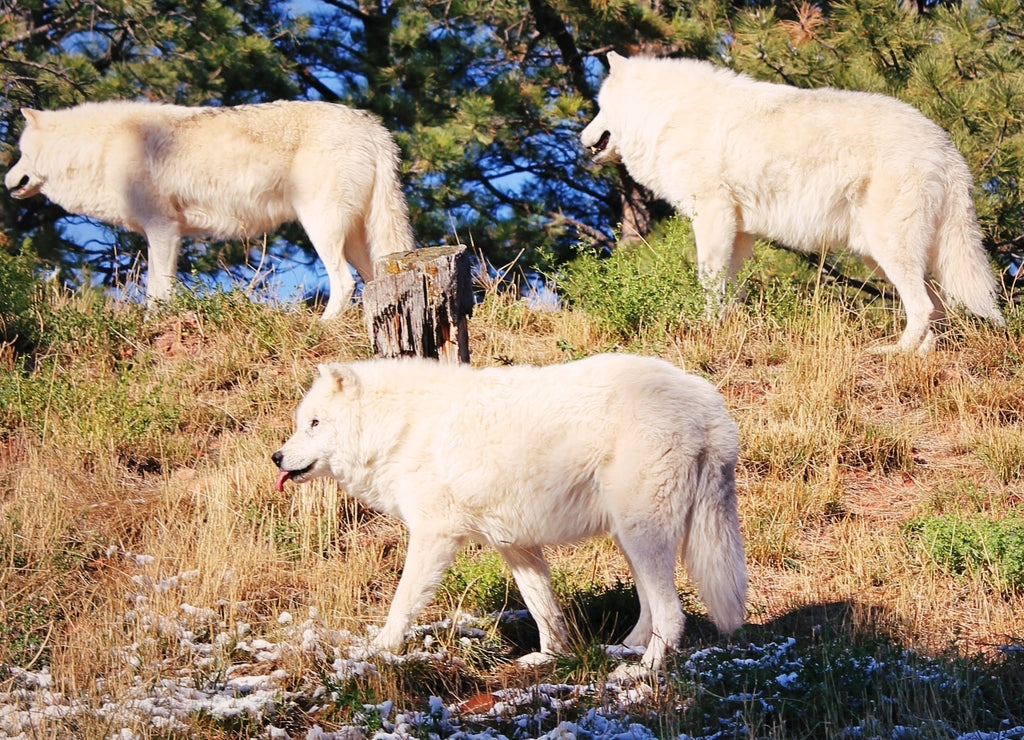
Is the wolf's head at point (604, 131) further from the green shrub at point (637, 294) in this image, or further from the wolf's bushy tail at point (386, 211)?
the wolf's bushy tail at point (386, 211)

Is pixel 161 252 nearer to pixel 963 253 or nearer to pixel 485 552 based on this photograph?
pixel 485 552

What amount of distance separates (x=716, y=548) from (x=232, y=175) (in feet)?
22.2

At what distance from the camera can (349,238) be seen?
1042 centimetres

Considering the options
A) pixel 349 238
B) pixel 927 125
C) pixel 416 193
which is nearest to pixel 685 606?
pixel 927 125

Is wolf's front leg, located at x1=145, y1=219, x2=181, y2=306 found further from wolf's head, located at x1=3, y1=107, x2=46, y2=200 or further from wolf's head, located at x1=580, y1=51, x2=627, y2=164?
wolf's head, located at x1=580, y1=51, x2=627, y2=164

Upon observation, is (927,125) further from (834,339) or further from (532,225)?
(532,225)

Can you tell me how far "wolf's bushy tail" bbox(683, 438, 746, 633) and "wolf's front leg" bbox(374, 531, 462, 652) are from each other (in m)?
1.07

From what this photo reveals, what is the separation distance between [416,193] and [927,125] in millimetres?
7918

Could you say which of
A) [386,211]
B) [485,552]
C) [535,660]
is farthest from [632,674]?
[386,211]

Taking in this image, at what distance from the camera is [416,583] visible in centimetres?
521

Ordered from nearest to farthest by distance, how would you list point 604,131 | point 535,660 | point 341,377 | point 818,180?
point 535,660, point 341,377, point 818,180, point 604,131

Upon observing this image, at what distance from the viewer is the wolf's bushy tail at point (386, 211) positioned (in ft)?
33.5

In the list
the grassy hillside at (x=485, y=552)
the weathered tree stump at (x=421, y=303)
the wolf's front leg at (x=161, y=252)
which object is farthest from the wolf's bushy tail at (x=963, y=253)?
the wolf's front leg at (x=161, y=252)

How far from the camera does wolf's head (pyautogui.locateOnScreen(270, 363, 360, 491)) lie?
18.4ft
